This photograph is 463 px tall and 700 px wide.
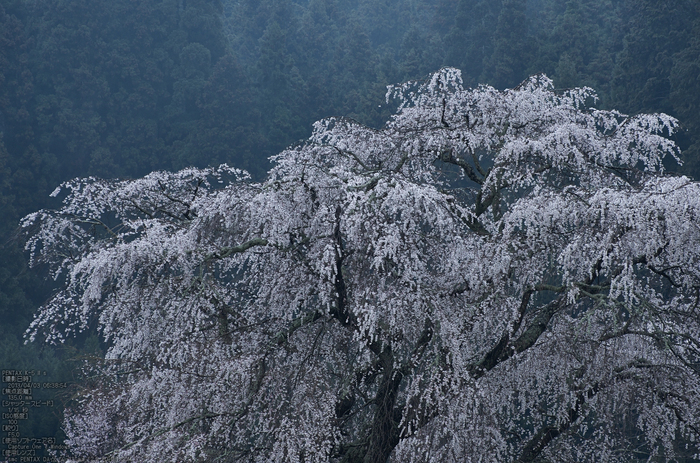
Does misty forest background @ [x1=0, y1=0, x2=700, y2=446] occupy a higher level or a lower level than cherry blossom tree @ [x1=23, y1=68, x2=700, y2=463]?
higher

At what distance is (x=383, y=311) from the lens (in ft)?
16.7

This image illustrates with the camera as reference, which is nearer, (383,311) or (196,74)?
(383,311)

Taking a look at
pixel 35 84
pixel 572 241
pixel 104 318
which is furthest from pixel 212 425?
pixel 35 84

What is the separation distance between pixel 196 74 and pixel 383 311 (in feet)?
93.9

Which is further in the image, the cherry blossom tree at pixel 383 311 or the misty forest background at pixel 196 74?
the misty forest background at pixel 196 74

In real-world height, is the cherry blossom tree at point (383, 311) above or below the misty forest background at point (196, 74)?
below

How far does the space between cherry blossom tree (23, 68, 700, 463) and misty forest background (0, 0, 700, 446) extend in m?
17.6

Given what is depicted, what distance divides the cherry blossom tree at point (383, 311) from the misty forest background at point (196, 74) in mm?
17607

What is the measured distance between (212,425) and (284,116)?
992 inches

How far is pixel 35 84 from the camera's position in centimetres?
2888

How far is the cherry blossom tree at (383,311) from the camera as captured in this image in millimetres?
5039

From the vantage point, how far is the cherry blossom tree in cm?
504

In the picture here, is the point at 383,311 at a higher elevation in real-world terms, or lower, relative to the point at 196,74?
lower

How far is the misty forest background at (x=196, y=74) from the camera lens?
25.4 metres
